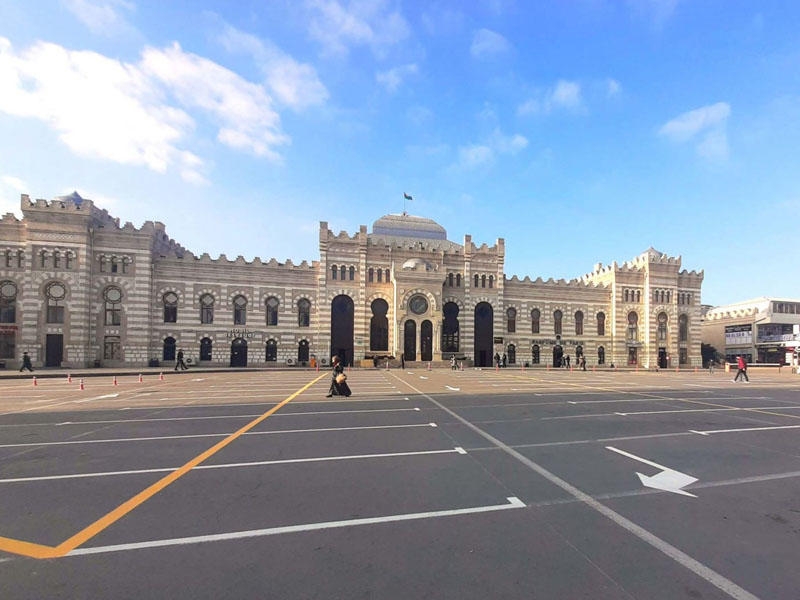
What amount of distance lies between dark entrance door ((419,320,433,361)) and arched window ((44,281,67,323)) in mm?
33680

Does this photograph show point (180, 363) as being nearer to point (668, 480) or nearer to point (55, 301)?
point (55, 301)

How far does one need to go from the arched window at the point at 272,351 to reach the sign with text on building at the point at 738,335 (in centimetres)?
7597

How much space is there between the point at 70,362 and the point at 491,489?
143ft

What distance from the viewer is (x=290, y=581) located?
367cm

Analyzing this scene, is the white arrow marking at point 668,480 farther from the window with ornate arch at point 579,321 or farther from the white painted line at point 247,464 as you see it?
the window with ornate arch at point 579,321

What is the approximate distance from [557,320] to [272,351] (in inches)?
1329

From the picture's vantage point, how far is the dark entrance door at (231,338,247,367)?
42625 millimetres

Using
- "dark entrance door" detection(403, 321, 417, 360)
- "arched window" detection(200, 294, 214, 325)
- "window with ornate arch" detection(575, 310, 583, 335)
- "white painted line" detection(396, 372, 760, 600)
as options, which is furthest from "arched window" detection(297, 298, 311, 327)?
"white painted line" detection(396, 372, 760, 600)

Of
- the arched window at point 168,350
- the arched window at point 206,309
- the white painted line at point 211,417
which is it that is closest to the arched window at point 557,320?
the arched window at point 206,309

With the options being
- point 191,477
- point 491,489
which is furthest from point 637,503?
point 191,477

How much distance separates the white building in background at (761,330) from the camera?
66875 mm

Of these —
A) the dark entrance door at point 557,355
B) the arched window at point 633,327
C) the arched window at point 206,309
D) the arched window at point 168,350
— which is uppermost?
the arched window at point 206,309

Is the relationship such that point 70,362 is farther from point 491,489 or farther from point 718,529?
point 718,529

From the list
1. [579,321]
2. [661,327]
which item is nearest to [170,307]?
[579,321]
